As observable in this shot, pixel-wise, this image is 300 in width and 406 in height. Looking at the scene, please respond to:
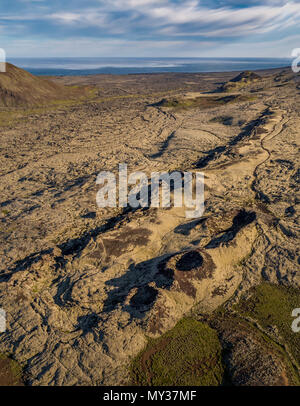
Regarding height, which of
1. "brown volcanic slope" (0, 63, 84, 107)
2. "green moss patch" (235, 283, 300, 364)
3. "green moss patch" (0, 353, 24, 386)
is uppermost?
"brown volcanic slope" (0, 63, 84, 107)

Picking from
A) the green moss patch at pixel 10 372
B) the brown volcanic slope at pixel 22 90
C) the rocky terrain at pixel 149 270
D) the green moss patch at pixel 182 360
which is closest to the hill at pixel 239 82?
the brown volcanic slope at pixel 22 90

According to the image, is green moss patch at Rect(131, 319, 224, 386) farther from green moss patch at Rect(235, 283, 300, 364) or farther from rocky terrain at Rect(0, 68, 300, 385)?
green moss patch at Rect(235, 283, 300, 364)

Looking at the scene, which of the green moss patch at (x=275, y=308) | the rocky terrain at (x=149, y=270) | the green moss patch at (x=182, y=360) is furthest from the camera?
the green moss patch at (x=275, y=308)

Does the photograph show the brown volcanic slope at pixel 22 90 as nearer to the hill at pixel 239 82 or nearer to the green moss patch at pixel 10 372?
the hill at pixel 239 82

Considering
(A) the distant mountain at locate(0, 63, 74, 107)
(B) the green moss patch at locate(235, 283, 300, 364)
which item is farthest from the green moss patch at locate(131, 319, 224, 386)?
(A) the distant mountain at locate(0, 63, 74, 107)
